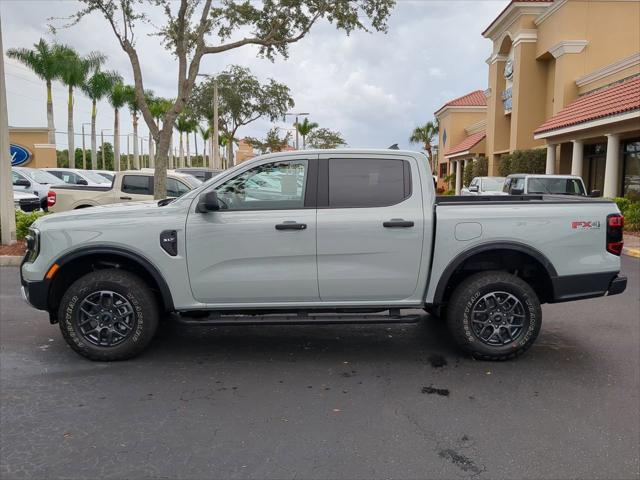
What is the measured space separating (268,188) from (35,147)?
39.6 m

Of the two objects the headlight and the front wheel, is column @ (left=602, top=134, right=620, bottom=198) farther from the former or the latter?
the headlight

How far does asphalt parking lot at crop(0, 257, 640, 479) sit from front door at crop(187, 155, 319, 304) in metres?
0.65

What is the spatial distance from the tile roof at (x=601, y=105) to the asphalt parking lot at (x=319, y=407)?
13479 mm

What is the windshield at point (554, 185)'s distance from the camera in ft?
53.0

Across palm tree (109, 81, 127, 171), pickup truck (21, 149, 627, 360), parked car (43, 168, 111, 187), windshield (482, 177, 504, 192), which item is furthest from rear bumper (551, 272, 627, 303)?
palm tree (109, 81, 127, 171)

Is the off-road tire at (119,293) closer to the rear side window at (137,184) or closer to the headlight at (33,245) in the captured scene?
Result: the headlight at (33,245)

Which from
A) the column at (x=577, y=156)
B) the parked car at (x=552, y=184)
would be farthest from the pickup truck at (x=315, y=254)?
the column at (x=577, y=156)

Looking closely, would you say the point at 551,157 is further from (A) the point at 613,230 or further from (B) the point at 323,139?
(B) the point at 323,139

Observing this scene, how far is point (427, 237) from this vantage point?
485 cm

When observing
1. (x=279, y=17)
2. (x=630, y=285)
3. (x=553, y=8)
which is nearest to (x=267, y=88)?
(x=553, y=8)

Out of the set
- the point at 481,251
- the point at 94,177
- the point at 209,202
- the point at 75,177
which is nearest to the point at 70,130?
the point at 94,177

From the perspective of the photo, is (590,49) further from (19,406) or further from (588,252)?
(19,406)

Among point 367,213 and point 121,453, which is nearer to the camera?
point 121,453

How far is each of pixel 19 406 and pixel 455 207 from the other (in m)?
3.77
